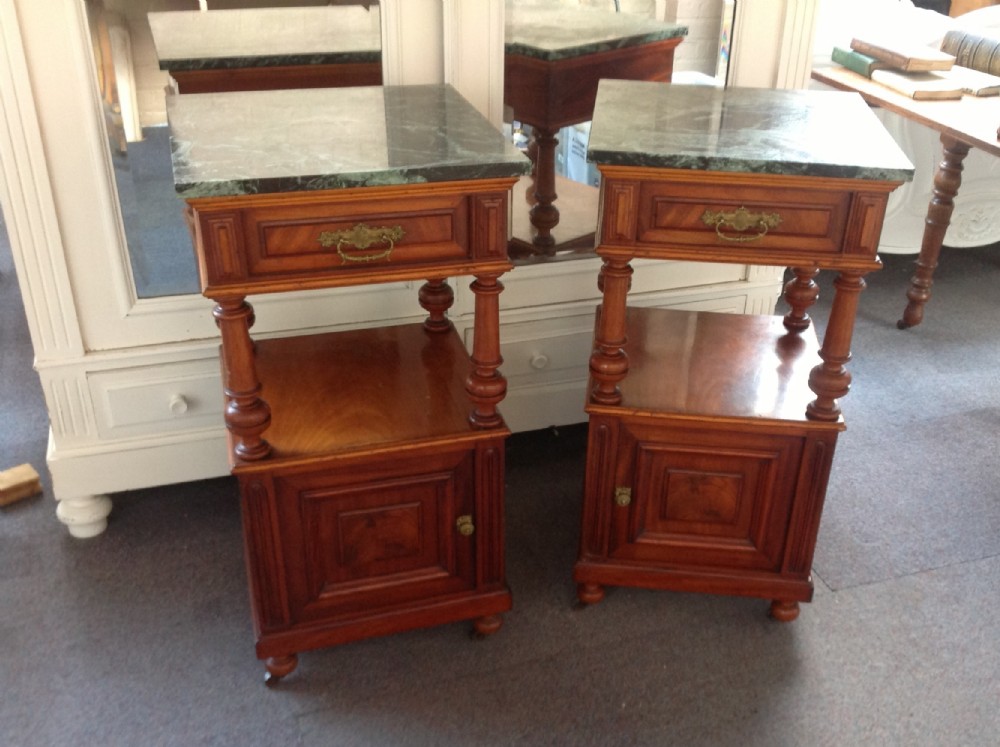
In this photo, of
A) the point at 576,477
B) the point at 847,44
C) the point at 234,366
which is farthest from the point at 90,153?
the point at 847,44

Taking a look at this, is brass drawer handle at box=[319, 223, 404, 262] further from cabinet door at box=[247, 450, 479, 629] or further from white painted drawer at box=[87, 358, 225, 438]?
white painted drawer at box=[87, 358, 225, 438]

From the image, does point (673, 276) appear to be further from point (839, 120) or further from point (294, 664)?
point (294, 664)

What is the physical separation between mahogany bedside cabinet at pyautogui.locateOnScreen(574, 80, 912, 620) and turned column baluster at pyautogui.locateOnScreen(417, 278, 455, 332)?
33 centimetres

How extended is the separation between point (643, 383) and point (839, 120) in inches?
22.4

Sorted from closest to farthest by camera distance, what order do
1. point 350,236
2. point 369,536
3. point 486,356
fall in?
point 350,236, point 486,356, point 369,536

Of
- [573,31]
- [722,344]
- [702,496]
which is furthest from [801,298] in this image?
[573,31]

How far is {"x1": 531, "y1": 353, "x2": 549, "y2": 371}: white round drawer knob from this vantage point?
7.20ft

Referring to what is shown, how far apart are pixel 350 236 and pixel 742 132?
2.19 feet

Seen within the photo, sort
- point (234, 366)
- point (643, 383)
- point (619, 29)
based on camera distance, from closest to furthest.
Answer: point (234, 366) → point (643, 383) → point (619, 29)

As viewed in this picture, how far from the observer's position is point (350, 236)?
1.41 meters

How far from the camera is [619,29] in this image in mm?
2041

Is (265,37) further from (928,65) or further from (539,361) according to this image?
(928,65)

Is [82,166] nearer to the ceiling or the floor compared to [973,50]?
nearer to the floor

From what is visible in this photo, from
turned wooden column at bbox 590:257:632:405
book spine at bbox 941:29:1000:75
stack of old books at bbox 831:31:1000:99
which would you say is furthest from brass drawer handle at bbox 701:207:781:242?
book spine at bbox 941:29:1000:75
